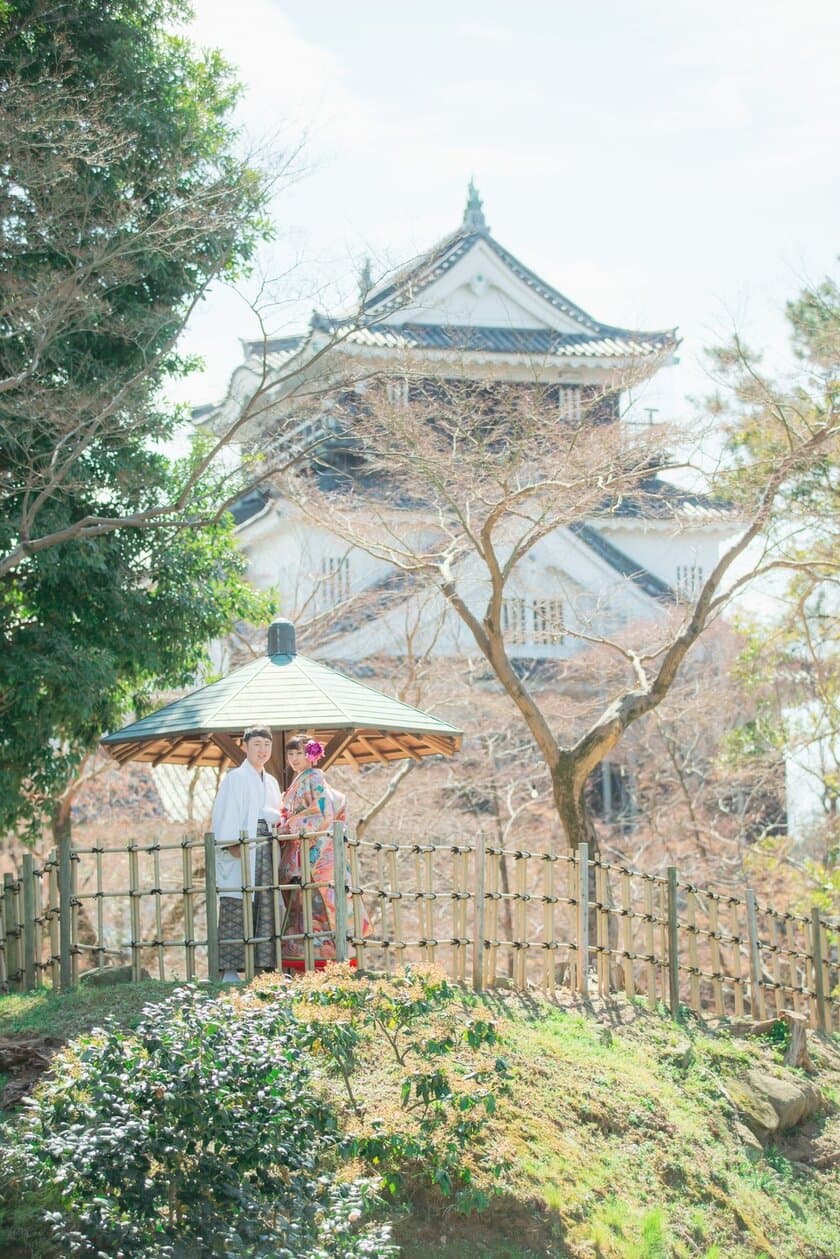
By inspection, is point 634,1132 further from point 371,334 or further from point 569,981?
point 371,334

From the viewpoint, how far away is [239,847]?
322 inches

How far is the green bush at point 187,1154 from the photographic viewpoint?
4.96m

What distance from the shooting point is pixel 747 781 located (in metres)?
19.2

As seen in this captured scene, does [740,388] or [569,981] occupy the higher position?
[740,388]

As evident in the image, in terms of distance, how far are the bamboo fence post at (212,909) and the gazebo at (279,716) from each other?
4.03 ft

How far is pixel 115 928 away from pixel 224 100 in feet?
34.3

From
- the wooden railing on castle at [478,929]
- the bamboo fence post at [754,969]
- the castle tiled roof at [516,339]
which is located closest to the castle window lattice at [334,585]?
the castle tiled roof at [516,339]

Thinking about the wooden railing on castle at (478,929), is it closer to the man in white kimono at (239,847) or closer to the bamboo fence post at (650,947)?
the bamboo fence post at (650,947)

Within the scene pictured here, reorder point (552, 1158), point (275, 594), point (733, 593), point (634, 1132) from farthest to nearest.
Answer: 1. point (275, 594)
2. point (733, 593)
3. point (634, 1132)
4. point (552, 1158)

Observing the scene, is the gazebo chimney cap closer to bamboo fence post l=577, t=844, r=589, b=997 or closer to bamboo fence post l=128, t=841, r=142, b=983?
bamboo fence post l=128, t=841, r=142, b=983

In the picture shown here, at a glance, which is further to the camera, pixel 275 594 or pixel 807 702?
pixel 807 702

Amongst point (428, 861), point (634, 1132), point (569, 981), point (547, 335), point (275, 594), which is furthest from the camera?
point (547, 335)

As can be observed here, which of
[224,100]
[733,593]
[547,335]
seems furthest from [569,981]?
[547,335]

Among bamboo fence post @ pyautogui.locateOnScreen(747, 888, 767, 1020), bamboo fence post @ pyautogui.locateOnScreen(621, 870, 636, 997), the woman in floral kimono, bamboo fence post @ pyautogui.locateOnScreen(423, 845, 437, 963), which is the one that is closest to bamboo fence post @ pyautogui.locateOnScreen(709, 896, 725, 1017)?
bamboo fence post @ pyautogui.locateOnScreen(747, 888, 767, 1020)
